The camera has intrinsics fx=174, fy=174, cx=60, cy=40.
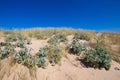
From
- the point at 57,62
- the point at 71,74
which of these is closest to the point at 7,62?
the point at 57,62

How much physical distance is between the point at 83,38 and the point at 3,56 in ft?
17.5

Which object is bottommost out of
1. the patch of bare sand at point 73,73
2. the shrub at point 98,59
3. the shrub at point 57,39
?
the patch of bare sand at point 73,73

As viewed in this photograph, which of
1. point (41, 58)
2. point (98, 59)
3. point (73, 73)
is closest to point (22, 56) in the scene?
point (41, 58)

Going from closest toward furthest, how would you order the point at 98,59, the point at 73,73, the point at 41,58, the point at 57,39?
the point at 73,73
the point at 41,58
the point at 98,59
the point at 57,39

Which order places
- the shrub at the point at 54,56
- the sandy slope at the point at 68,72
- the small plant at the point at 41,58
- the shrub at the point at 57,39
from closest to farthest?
the sandy slope at the point at 68,72 → the small plant at the point at 41,58 → the shrub at the point at 54,56 → the shrub at the point at 57,39

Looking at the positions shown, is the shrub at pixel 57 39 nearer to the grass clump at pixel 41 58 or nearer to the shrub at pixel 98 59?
the grass clump at pixel 41 58

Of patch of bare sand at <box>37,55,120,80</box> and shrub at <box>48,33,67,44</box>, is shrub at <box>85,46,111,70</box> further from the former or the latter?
shrub at <box>48,33,67,44</box>

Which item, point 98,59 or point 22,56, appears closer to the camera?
point 22,56

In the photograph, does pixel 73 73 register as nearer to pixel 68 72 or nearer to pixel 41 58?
pixel 68 72

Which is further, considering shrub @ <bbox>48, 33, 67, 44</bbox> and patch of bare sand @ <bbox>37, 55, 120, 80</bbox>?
shrub @ <bbox>48, 33, 67, 44</bbox>

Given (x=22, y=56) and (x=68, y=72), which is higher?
(x=22, y=56)

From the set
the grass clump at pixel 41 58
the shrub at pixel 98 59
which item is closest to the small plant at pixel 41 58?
the grass clump at pixel 41 58

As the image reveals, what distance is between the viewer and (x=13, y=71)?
6648 mm

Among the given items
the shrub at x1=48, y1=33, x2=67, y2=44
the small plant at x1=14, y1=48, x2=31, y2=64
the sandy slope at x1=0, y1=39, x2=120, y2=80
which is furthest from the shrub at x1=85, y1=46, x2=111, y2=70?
the small plant at x1=14, y1=48, x2=31, y2=64
